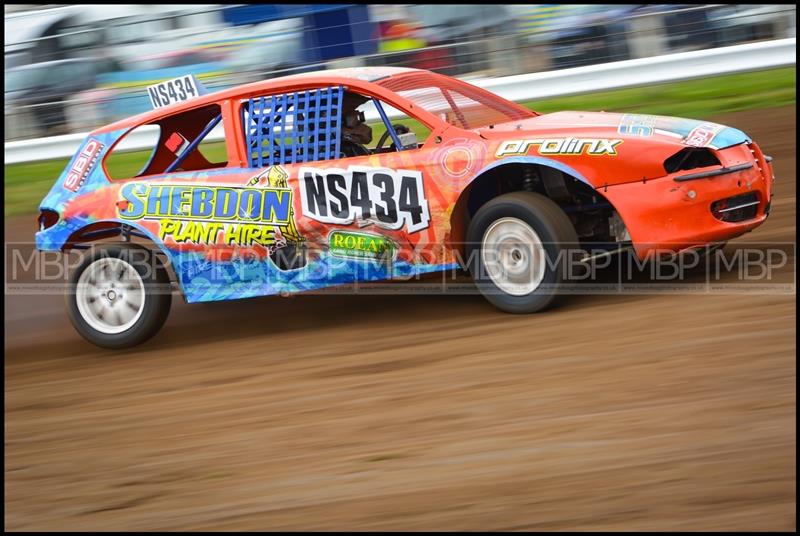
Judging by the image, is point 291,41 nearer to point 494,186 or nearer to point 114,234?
point 114,234

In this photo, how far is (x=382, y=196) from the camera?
6031 mm

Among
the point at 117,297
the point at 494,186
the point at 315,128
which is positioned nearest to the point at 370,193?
the point at 315,128

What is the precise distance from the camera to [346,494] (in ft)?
13.3

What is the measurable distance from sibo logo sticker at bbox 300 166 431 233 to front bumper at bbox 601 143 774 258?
1105 mm

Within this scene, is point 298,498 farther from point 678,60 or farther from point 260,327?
point 678,60

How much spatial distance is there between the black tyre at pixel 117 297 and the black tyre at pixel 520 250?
2.10 m

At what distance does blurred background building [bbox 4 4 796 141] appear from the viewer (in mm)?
12125

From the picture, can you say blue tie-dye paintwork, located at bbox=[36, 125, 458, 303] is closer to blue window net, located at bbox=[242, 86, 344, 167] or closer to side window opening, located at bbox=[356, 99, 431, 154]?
blue window net, located at bbox=[242, 86, 344, 167]

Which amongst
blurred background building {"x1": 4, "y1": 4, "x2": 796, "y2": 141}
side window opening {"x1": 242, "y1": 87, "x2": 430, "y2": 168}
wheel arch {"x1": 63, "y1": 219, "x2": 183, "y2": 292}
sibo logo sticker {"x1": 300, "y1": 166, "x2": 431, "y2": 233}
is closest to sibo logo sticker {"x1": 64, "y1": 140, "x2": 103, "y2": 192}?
wheel arch {"x1": 63, "y1": 219, "x2": 183, "y2": 292}

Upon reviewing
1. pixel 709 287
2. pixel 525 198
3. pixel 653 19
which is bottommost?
pixel 709 287

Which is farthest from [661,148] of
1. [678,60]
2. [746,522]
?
[678,60]

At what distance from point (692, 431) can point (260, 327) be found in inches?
141

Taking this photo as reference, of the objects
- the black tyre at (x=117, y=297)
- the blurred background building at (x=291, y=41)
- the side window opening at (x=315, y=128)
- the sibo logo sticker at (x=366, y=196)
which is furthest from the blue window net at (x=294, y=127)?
the blurred background building at (x=291, y=41)

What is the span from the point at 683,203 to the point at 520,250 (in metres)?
0.93
